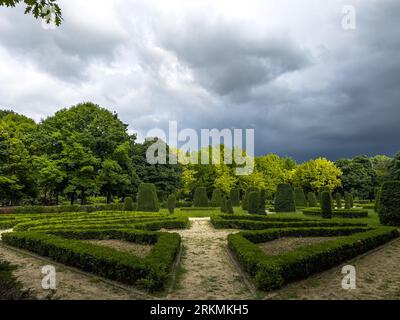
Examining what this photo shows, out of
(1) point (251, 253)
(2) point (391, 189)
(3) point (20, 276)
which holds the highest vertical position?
(2) point (391, 189)

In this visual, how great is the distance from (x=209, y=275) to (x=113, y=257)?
8.05ft

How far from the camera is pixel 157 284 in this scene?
644cm

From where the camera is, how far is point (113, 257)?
24.6 ft

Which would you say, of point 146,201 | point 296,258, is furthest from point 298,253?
point 146,201

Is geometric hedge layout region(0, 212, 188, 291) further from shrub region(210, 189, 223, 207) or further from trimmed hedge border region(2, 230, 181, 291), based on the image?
shrub region(210, 189, 223, 207)

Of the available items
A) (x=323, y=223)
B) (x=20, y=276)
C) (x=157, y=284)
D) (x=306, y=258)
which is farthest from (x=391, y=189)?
(x=20, y=276)

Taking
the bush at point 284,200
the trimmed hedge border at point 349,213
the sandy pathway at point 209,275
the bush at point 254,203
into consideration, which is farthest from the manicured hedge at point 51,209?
the trimmed hedge border at point 349,213

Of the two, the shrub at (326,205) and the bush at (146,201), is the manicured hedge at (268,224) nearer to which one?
the shrub at (326,205)

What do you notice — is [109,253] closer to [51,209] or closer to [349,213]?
[349,213]

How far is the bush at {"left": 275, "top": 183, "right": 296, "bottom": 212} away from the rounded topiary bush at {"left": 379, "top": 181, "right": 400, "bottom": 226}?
955 centimetres

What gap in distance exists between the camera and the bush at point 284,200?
25750mm

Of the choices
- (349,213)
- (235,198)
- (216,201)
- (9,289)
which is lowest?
(9,289)
